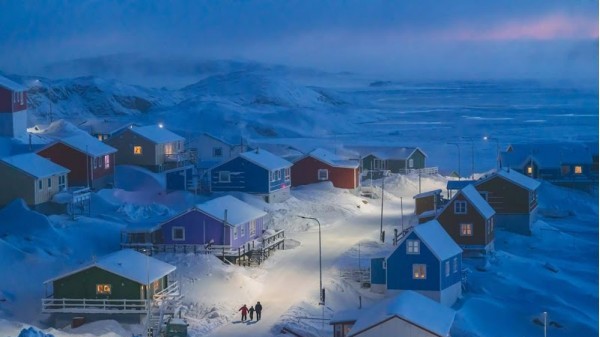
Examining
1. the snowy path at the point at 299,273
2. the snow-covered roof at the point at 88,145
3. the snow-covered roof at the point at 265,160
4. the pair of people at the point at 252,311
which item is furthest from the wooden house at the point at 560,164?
the pair of people at the point at 252,311

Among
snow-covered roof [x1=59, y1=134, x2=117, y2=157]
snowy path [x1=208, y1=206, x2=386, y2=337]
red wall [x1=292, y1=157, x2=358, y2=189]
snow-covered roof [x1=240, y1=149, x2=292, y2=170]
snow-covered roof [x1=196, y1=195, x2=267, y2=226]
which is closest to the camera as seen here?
snowy path [x1=208, y1=206, x2=386, y2=337]

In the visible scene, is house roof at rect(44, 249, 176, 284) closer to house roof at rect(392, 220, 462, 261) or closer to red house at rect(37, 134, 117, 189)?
house roof at rect(392, 220, 462, 261)

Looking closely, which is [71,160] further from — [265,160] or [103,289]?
[103,289]

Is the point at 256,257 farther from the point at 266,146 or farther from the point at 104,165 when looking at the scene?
the point at 266,146

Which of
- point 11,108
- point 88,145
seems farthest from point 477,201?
point 11,108

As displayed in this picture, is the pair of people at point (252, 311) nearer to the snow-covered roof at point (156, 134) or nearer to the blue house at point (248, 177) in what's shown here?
the blue house at point (248, 177)

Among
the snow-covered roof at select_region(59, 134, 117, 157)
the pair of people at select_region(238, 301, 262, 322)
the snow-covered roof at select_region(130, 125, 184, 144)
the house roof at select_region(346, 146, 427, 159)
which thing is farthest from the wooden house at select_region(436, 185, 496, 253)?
the house roof at select_region(346, 146, 427, 159)

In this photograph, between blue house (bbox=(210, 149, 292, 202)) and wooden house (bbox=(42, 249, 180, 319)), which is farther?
blue house (bbox=(210, 149, 292, 202))
